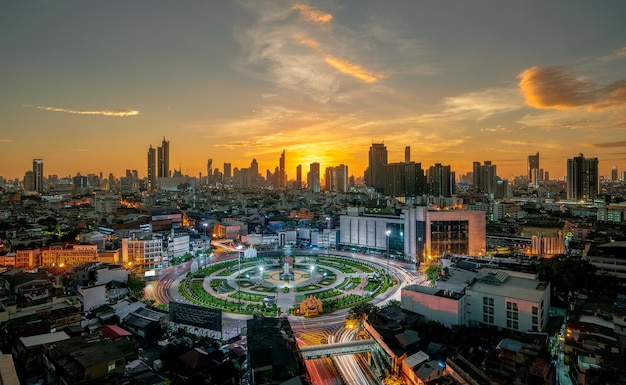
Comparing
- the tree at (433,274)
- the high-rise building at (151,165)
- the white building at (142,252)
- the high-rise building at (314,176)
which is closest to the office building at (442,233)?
the tree at (433,274)

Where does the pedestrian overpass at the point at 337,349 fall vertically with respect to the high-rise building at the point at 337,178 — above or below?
below

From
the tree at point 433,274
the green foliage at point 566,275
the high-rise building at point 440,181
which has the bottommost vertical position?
the tree at point 433,274

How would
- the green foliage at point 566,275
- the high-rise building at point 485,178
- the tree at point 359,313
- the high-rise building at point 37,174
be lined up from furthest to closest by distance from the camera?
the high-rise building at point 485,178 < the high-rise building at point 37,174 < the green foliage at point 566,275 < the tree at point 359,313

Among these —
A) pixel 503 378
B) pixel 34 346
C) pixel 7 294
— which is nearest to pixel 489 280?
pixel 503 378

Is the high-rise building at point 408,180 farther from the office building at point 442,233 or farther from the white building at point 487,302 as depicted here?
the white building at point 487,302

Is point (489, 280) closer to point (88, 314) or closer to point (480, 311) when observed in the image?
point (480, 311)

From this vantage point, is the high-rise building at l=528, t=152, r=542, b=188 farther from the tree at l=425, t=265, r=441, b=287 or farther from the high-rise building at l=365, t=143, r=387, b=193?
the tree at l=425, t=265, r=441, b=287
